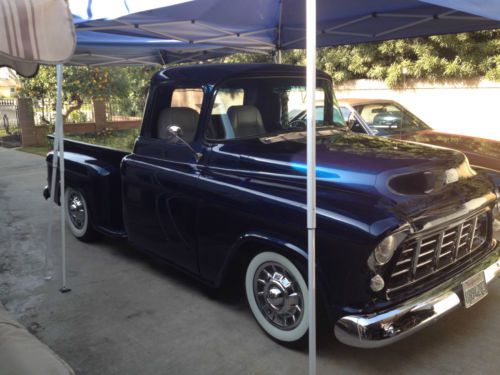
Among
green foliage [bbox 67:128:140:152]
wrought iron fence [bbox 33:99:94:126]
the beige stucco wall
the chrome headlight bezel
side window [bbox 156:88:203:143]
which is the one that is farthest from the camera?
wrought iron fence [bbox 33:99:94:126]

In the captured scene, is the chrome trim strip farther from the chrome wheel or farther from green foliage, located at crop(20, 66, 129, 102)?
green foliage, located at crop(20, 66, 129, 102)

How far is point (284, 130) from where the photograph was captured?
156 inches

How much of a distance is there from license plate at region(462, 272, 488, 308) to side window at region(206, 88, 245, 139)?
2.05 meters

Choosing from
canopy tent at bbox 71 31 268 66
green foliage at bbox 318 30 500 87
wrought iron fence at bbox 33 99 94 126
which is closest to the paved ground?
canopy tent at bbox 71 31 268 66

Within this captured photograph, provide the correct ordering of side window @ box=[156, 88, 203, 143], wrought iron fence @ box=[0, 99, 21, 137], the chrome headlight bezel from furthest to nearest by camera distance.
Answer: wrought iron fence @ box=[0, 99, 21, 137]
side window @ box=[156, 88, 203, 143]
the chrome headlight bezel

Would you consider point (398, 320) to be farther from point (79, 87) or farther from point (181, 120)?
point (79, 87)

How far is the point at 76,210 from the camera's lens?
5473 millimetres

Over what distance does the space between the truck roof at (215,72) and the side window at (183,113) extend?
0.10 meters

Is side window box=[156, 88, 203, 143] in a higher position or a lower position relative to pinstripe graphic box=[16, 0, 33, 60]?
lower

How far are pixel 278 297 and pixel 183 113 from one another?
187 centimetres

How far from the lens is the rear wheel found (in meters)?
5.30

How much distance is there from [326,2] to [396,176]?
343 centimetres

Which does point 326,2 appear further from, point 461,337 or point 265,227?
point 461,337

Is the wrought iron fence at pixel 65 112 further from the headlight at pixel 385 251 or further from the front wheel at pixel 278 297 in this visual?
the headlight at pixel 385 251
